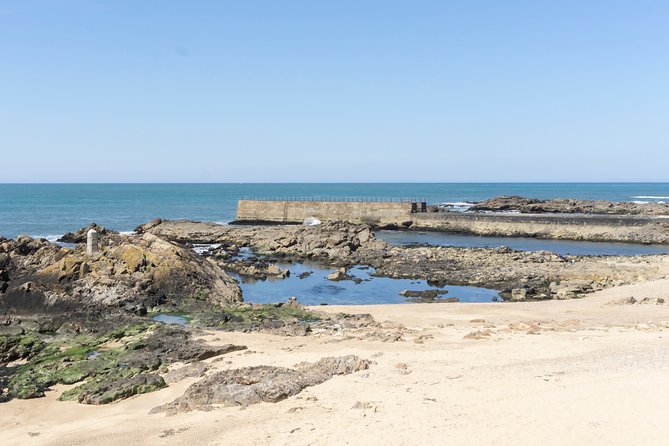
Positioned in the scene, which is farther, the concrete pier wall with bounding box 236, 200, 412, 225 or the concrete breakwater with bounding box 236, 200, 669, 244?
the concrete pier wall with bounding box 236, 200, 412, 225

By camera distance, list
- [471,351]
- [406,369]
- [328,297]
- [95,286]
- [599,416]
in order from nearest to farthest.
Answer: [599,416], [406,369], [471,351], [95,286], [328,297]

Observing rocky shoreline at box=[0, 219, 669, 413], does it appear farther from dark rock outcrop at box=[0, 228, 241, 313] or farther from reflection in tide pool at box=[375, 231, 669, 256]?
reflection in tide pool at box=[375, 231, 669, 256]

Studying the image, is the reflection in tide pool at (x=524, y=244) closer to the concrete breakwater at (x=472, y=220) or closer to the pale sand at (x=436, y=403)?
the concrete breakwater at (x=472, y=220)

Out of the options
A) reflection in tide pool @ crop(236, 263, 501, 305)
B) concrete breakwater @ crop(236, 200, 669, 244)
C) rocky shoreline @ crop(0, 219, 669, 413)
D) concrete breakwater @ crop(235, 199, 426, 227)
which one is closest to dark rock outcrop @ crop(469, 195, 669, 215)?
concrete breakwater @ crop(236, 200, 669, 244)

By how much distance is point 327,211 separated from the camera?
271 ft

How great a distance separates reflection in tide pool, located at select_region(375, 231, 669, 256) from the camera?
54.9m

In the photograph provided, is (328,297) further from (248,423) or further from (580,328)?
(248,423)

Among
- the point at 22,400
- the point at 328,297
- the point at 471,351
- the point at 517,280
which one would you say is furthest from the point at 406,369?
the point at 517,280

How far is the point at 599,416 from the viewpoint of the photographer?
11992 millimetres

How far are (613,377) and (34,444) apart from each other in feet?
44.1

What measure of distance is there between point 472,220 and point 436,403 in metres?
62.6

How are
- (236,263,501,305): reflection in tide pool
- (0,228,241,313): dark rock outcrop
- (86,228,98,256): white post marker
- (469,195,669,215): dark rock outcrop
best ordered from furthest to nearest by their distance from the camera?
(469,195,669,215): dark rock outcrop → (236,263,501,305): reflection in tide pool → (86,228,98,256): white post marker → (0,228,241,313): dark rock outcrop

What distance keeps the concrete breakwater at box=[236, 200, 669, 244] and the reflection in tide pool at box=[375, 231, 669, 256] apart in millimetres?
2183

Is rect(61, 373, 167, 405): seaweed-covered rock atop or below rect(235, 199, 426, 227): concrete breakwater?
below
